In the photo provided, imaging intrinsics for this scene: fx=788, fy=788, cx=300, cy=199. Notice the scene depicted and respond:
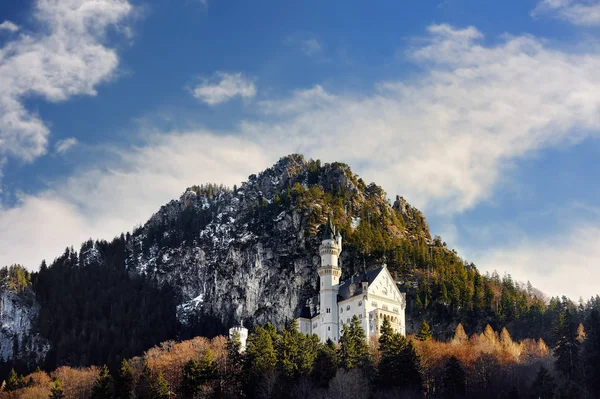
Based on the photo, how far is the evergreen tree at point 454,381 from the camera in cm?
7531

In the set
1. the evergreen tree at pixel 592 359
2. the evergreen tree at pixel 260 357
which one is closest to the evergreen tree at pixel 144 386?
the evergreen tree at pixel 260 357

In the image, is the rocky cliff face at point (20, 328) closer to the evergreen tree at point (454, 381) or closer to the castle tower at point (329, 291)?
the castle tower at point (329, 291)

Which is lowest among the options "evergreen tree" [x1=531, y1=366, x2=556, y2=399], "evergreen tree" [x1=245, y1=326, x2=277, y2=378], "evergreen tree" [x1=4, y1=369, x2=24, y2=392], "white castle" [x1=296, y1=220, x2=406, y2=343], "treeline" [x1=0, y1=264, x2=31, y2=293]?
"evergreen tree" [x1=531, y1=366, x2=556, y2=399]

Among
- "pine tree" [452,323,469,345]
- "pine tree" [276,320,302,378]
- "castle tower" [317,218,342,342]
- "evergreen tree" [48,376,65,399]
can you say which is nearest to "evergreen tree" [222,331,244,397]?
"pine tree" [276,320,302,378]

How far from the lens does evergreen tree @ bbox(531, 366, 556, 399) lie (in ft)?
224

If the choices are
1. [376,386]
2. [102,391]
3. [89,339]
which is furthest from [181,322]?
[376,386]

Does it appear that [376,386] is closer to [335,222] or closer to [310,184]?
[335,222]

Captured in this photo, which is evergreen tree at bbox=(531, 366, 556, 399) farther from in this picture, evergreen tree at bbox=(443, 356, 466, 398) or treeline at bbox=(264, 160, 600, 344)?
treeline at bbox=(264, 160, 600, 344)

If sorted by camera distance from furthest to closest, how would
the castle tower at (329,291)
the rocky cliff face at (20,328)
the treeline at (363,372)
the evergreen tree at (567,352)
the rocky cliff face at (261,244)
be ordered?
the rocky cliff face at (20,328)
the rocky cliff face at (261,244)
the castle tower at (329,291)
the evergreen tree at (567,352)
the treeline at (363,372)

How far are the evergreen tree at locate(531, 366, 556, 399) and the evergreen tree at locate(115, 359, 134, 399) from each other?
131 feet

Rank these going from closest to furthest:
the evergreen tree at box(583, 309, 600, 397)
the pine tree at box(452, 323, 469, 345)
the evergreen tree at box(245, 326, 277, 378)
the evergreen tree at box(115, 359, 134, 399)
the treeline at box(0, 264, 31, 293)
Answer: the evergreen tree at box(583, 309, 600, 397)
the evergreen tree at box(245, 326, 277, 378)
the evergreen tree at box(115, 359, 134, 399)
the pine tree at box(452, 323, 469, 345)
the treeline at box(0, 264, 31, 293)

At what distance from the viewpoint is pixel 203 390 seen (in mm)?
78312

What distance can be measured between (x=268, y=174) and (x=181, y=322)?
52.3 metres

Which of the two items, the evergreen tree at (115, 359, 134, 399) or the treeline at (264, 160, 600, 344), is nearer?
the evergreen tree at (115, 359, 134, 399)
